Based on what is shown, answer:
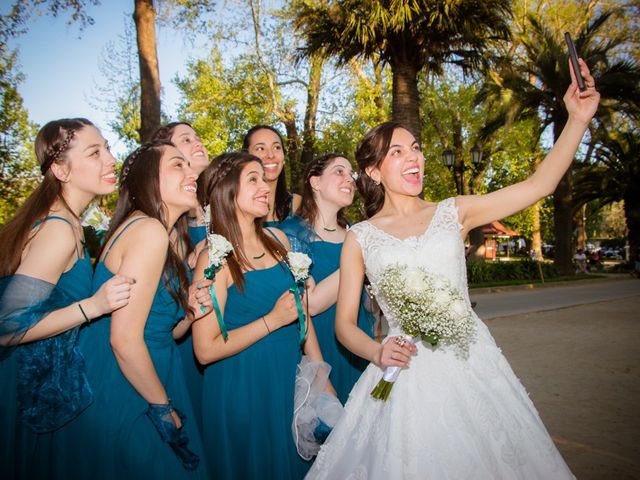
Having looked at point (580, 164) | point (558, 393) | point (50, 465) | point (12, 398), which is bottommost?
point (558, 393)

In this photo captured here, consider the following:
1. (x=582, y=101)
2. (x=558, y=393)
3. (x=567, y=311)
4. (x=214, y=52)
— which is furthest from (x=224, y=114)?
(x=582, y=101)

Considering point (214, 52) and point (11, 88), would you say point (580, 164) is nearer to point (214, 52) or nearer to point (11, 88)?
point (214, 52)

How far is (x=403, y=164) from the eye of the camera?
2.93 metres

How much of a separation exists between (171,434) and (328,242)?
2.30 m

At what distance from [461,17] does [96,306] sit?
12.8 meters

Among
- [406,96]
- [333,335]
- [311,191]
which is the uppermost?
[406,96]

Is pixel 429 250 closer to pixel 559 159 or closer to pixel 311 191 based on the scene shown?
pixel 559 159

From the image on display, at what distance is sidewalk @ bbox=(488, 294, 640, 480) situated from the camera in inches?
175

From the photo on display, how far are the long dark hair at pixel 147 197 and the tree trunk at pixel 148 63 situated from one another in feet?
24.2

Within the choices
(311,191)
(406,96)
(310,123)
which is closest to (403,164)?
(311,191)

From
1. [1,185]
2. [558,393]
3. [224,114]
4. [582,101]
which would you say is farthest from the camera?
[224,114]

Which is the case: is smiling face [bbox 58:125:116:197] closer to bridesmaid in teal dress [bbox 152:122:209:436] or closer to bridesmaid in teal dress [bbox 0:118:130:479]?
bridesmaid in teal dress [bbox 0:118:130:479]

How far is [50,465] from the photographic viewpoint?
7.41ft

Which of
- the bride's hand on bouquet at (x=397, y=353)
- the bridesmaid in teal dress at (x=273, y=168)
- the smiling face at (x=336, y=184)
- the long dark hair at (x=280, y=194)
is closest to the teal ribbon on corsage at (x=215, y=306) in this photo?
the bride's hand on bouquet at (x=397, y=353)
